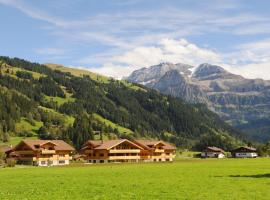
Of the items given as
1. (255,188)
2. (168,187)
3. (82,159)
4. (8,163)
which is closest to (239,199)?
(255,188)

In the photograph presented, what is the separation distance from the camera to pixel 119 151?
17475 cm

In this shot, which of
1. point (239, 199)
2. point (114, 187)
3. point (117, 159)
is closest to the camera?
point (239, 199)

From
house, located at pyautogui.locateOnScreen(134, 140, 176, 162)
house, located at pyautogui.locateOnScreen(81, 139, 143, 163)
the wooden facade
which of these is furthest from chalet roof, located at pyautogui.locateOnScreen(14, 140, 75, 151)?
house, located at pyautogui.locateOnScreen(134, 140, 176, 162)

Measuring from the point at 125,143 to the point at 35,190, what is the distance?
13407 centimetres

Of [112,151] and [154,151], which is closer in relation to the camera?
[112,151]

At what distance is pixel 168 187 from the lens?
152ft

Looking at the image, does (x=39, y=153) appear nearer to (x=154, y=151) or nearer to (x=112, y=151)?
(x=112, y=151)

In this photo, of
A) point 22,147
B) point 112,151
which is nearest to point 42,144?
point 22,147

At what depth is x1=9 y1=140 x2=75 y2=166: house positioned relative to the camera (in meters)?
164

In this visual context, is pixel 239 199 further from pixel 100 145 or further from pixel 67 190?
pixel 100 145

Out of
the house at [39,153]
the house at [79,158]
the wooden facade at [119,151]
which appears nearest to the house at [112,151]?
the wooden facade at [119,151]

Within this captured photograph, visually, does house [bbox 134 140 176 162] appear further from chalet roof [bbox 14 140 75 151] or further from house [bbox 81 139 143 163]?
chalet roof [bbox 14 140 75 151]

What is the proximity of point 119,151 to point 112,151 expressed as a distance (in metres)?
3.59

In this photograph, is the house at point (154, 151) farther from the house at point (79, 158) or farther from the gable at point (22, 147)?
the gable at point (22, 147)
